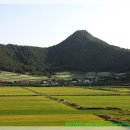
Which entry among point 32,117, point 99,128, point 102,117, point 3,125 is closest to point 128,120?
point 102,117

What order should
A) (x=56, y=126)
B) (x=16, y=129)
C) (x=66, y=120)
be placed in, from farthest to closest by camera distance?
1. (x=66, y=120)
2. (x=56, y=126)
3. (x=16, y=129)

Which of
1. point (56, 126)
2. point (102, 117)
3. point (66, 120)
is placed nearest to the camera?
point (56, 126)

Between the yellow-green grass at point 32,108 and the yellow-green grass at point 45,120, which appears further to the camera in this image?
the yellow-green grass at point 32,108

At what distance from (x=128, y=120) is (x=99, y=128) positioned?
6.05 meters

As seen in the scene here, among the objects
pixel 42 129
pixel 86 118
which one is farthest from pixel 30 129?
pixel 86 118

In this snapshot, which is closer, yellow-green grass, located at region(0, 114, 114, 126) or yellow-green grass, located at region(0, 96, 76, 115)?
yellow-green grass, located at region(0, 114, 114, 126)

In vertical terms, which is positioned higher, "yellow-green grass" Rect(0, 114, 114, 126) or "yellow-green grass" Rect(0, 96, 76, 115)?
"yellow-green grass" Rect(0, 96, 76, 115)

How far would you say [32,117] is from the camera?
36.6m

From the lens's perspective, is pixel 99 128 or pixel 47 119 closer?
pixel 99 128

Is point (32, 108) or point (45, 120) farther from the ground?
point (32, 108)

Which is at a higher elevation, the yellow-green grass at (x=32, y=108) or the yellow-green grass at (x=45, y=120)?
the yellow-green grass at (x=32, y=108)

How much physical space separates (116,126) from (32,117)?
8.85 metres

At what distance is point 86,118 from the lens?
36312 mm

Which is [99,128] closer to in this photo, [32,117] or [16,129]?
[16,129]
